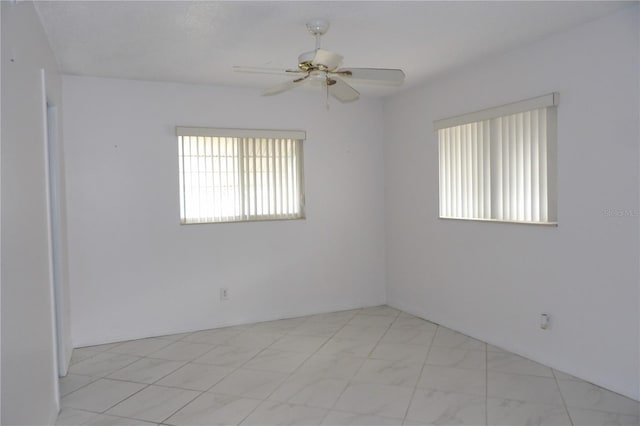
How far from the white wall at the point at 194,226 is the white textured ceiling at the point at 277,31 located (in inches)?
19.3

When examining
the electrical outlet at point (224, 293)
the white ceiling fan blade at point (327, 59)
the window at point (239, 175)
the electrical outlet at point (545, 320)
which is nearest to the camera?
the white ceiling fan blade at point (327, 59)

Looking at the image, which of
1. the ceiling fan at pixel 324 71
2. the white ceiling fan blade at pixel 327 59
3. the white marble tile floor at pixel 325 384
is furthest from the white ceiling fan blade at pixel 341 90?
the white marble tile floor at pixel 325 384

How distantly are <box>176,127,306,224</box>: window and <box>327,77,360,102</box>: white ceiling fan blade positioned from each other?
5.36 ft

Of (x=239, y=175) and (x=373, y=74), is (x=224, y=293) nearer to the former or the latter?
(x=239, y=175)

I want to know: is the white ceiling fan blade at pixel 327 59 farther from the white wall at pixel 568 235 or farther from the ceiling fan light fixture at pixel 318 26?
the white wall at pixel 568 235

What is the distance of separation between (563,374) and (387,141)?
2960 mm

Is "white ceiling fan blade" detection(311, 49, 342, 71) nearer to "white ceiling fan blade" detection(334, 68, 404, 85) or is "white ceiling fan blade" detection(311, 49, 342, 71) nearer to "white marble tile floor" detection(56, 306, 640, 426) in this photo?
"white ceiling fan blade" detection(334, 68, 404, 85)

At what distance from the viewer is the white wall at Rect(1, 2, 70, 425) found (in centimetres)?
180

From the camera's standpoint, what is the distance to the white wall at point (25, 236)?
180 centimetres

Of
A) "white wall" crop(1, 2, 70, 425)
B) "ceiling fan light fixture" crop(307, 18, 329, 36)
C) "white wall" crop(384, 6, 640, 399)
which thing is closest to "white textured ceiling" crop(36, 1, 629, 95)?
"ceiling fan light fixture" crop(307, 18, 329, 36)

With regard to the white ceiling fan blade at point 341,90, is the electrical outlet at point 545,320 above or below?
below

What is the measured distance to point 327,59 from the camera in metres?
2.67

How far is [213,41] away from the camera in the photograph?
3312 mm

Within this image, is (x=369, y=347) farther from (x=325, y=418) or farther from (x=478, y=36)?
(x=478, y=36)
